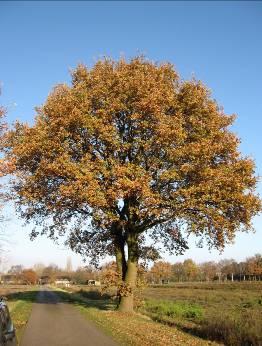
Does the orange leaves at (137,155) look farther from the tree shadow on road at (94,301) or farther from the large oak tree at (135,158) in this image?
the tree shadow on road at (94,301)

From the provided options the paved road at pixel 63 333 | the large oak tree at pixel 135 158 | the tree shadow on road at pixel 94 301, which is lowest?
the paved road at pixel 63 333

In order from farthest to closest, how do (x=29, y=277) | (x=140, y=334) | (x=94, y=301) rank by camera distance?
(x=29, y=277) < (x=94, y=301) < (x=140, y=334)

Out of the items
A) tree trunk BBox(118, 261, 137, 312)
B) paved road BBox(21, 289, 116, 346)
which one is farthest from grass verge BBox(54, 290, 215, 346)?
tree trunk BBox(118, 261, 137, 312)

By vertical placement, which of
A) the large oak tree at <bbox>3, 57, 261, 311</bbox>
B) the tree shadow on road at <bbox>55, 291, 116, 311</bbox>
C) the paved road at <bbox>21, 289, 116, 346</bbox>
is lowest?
the paved road at <bbox>21, 289, 116, 346</bbox>

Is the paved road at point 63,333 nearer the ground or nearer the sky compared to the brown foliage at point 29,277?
nearer the ground

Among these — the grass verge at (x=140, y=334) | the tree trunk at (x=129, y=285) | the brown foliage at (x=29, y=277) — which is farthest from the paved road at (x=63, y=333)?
the brown foliage at (x=29, y=277)

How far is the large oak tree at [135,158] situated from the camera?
25.0 metres

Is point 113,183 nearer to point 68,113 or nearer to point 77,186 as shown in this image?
point 77,186

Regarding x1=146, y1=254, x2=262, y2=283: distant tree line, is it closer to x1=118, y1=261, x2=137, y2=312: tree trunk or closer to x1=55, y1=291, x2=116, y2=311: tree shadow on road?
x1=55, y1=291, x2=116, y2=311: tree shadow on road

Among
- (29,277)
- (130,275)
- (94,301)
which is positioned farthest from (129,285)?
(29,277)

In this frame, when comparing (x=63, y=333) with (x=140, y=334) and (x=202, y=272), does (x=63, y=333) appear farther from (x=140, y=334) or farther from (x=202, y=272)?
(x=202, y=272)

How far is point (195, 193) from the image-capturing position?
81.7ft

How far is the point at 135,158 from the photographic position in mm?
27797

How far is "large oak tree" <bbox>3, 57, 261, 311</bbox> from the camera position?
985 inches
